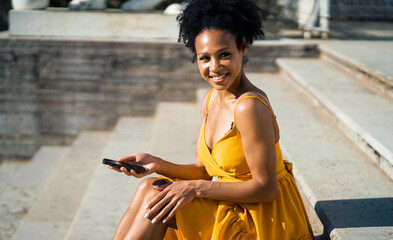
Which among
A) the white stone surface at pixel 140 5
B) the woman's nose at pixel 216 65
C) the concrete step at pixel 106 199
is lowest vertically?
the concrete step at pixel 106 199

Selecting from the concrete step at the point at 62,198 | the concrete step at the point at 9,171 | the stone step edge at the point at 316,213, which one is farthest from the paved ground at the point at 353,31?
the stone step edge at the point at 316,213

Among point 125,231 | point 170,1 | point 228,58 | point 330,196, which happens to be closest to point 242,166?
point 228,58

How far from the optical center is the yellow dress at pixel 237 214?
1.86m

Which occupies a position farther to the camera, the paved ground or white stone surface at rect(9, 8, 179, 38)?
the paved ground

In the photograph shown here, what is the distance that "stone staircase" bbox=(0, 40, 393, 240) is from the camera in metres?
2.47

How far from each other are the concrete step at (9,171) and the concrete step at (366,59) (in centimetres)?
366

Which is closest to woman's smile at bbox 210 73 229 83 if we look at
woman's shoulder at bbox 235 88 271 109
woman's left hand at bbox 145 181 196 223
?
woman's shoulder at bbox 235 88 271 109

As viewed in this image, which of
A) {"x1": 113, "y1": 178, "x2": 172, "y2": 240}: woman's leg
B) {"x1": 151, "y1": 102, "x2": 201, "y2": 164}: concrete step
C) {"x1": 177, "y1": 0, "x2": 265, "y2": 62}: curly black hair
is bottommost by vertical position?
{"x1": 151, "y1": 102, "x2": 201, "y2": 164}: concrete step

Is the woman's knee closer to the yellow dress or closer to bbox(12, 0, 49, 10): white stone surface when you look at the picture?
the yellow dress

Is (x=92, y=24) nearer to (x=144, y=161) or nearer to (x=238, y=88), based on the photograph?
(x=144, y=161)

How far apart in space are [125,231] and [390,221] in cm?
122

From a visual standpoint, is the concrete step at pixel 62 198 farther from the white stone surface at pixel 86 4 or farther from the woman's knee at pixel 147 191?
the white stone surface at pixel 86 4

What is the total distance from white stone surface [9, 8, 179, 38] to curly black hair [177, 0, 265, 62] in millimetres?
3961

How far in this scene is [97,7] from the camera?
6.05 m
